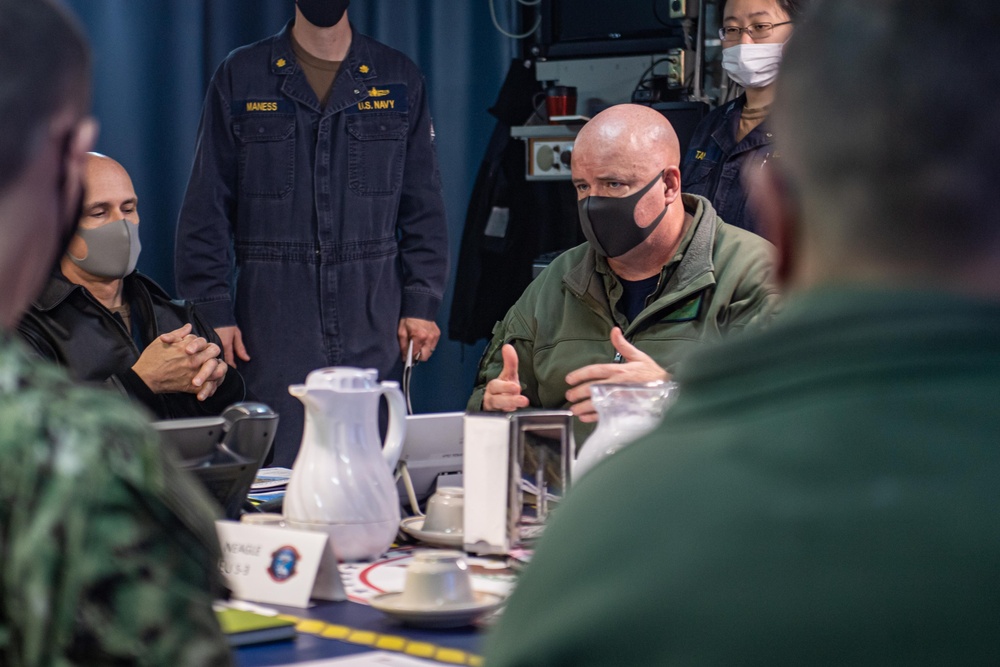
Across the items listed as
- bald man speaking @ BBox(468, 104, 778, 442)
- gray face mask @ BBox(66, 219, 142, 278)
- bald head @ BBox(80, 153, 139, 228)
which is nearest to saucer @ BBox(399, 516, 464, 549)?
bald man speaking @ BBox(468, 104, 778, 442)

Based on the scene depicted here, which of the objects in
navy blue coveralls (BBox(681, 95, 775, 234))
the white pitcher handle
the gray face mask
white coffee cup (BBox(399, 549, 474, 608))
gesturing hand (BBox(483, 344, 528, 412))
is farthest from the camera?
navy blue coveralls (BBox(681, 95, 775, 234))

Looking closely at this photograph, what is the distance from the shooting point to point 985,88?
641 millimetres

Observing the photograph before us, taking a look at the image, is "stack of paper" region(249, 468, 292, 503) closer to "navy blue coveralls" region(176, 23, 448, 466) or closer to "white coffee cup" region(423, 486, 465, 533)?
"white coffee cup" region(423, 486, 465, 533)

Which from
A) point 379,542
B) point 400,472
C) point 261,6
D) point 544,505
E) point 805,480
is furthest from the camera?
point 261,6

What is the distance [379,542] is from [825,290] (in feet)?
3.71

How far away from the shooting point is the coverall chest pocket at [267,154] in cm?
362

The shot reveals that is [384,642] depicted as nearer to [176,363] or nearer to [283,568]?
[283,568]

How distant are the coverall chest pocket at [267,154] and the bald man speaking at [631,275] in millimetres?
1140

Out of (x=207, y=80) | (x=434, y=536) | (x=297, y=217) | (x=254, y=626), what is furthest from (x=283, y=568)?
(x=207, y=80)

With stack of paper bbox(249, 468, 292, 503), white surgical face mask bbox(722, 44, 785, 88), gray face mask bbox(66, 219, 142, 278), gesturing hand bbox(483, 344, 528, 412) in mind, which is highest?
white surgical face mask bbox(722, 44, 785, 88)

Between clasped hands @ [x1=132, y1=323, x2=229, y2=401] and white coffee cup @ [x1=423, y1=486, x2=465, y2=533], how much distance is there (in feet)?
3.30

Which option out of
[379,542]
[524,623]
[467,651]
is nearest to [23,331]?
[379,542]

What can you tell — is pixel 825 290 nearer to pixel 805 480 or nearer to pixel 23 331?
pixel 805 480

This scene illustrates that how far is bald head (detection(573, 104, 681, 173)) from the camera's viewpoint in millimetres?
2684
